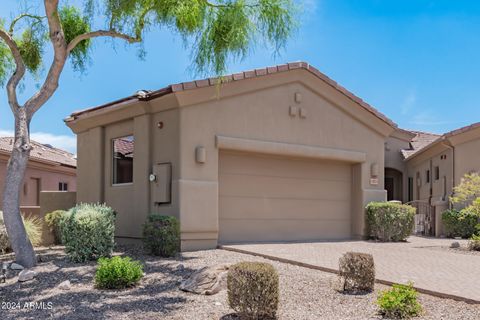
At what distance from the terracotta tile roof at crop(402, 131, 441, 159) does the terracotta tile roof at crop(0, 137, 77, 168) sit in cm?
1660

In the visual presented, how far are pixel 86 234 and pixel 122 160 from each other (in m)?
4.47

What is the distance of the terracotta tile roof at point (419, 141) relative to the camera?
87.9ft

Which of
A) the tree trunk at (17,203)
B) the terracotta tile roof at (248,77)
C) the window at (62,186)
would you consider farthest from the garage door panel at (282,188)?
the window at (62,186)

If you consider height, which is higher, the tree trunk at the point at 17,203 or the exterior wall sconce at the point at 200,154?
the exterior wall sconce at the point at 200,154

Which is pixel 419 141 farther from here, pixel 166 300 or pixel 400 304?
pixel 166 300

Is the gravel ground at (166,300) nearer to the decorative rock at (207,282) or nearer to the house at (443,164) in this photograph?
the decorative rock at (207,282)

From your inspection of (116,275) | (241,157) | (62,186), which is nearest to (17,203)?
(116,275)

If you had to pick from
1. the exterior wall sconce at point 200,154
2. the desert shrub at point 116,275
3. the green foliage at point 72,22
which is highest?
the green foliage at point 72,22

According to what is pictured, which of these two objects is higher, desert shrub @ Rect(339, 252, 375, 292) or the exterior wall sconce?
the exterior wall sconce

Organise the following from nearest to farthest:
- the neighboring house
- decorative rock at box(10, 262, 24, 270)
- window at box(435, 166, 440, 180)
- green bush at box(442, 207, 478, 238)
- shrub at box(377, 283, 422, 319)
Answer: shrub at box(377, 283, 422, 319) < decorative rock at box(10, 262, 24, 270) < green bush at box(442, 207, 478, 238) < the neighboring house < window at box(435, 166, 440, 180)

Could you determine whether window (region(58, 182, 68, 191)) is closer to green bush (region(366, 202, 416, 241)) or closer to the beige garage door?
the beige garage door

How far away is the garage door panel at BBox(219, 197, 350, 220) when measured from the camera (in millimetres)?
14031

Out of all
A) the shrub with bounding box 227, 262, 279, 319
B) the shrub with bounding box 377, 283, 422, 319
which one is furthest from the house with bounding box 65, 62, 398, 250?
the shrub with bounding box 377, 283, 422, 319

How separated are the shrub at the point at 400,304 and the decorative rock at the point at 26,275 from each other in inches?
234
